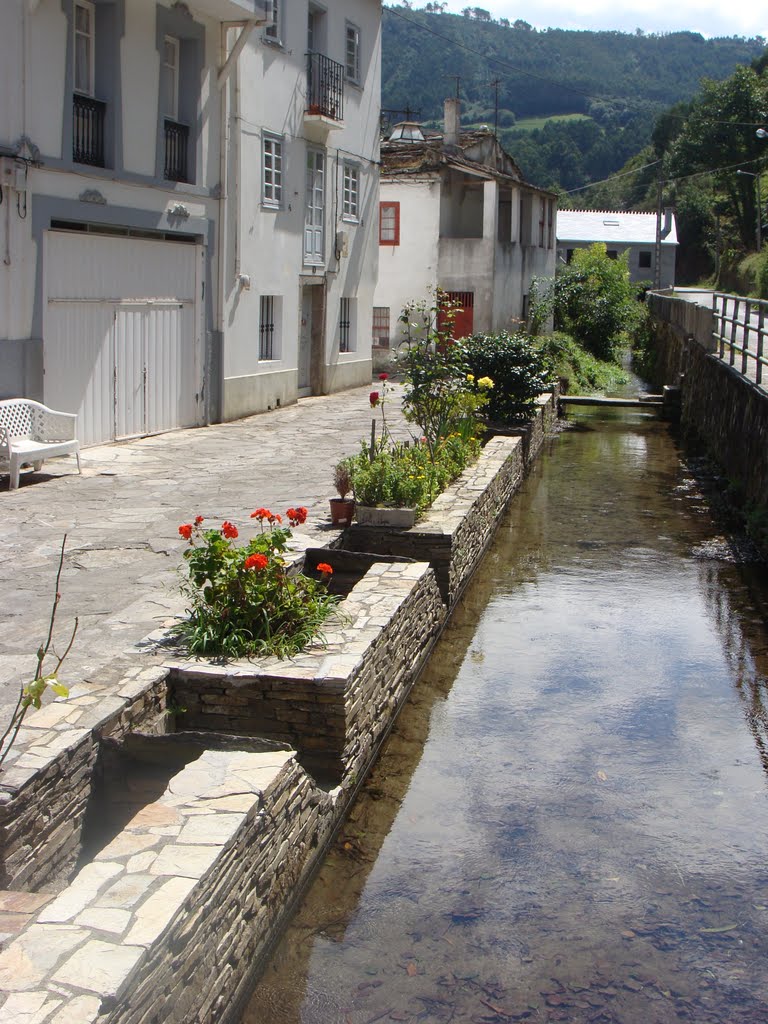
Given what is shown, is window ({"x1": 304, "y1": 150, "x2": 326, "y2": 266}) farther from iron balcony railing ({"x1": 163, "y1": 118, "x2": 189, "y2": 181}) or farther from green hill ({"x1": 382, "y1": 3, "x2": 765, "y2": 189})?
green hill ({"x1": 382, "y1": 3, "x2": 765, "y2": 189})

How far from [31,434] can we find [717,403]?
35.7ft

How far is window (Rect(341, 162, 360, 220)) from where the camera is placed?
2464 cm

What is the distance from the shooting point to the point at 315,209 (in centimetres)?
2308

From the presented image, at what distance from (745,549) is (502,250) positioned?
2127cm

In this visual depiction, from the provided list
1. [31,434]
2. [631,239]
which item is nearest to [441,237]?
[31,434]

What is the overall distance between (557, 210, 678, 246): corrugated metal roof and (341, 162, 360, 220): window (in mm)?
47315

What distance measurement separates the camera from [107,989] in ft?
11.6

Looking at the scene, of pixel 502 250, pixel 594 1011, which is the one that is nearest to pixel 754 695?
pixel 594 1011

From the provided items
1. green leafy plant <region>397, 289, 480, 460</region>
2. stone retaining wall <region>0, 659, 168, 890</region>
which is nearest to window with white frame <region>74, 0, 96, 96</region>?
green leafy plant <region>397, 289, 480, 460</region>

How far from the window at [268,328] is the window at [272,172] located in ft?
5.50

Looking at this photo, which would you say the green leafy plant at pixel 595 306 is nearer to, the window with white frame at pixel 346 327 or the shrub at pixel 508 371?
the window with white frame at pixel 346 327

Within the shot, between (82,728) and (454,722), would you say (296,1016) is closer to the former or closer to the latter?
(82,728)

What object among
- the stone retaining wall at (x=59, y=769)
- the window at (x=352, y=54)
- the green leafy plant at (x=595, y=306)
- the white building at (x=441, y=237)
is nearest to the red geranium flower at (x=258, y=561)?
the stone retaining wall at (x=59, y=769)

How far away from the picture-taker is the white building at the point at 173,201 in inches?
533
